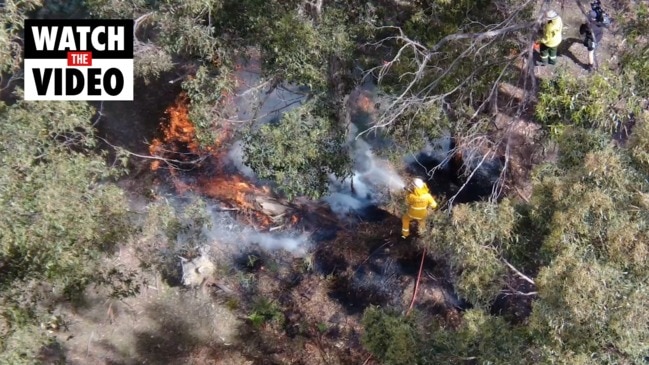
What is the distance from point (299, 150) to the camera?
31.1 ft

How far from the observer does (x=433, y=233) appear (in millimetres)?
7098

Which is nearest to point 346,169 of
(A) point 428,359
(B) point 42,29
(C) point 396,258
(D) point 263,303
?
(C) point 396,258

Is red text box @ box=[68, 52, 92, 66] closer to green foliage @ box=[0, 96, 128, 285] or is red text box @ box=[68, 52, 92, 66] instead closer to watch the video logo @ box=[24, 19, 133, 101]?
watch the video logo @ box=[24, 19, 133, 101]

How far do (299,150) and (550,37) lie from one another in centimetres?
609

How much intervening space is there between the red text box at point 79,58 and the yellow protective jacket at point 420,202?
6201mm

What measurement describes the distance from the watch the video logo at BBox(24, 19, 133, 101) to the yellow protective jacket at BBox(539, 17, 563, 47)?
7958 millimetres

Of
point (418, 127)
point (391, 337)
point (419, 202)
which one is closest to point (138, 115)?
point (418, 127)

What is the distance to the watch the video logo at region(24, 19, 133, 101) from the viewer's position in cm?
859

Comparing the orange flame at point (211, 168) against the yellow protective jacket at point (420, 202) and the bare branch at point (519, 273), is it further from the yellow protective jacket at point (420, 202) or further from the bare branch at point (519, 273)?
the bare branch at point (519, 273)

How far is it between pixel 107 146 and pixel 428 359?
10807mm

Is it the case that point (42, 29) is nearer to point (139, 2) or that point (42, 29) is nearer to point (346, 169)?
point (139, 2)

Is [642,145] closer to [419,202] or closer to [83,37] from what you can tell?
[419,202]

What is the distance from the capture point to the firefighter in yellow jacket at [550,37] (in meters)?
10.7

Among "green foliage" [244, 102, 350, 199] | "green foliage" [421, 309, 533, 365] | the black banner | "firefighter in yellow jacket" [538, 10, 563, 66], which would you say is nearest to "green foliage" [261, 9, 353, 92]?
"green foliage" [244, 102, 350, 199]
